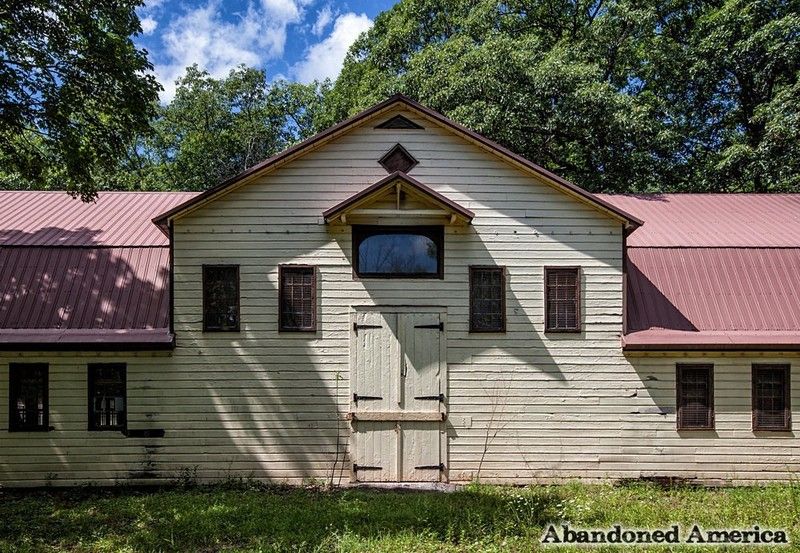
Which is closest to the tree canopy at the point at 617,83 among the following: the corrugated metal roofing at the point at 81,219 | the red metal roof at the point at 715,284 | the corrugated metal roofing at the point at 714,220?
the corrugated metal roofing at the point at 81,219

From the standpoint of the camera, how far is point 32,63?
1143 cm

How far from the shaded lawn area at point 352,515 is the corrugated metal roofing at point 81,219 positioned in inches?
208

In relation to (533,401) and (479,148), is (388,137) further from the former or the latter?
(533,401)

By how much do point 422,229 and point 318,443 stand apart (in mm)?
4699

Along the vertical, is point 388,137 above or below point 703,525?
above

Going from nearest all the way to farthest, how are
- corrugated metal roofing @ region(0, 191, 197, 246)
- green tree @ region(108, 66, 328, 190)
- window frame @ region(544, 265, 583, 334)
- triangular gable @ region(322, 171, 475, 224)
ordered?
1. triangular gable @ region(322, 171, 475, 224)
2. window frame @ region(544, 265, 583, 334)
3. corrugated metal roofing @ region(0, 191, 197, 246)
4. green tree @ region(108, 66, 328, 190)

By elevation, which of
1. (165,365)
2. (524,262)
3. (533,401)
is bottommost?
(533,401)

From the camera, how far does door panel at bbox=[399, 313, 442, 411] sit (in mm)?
11328

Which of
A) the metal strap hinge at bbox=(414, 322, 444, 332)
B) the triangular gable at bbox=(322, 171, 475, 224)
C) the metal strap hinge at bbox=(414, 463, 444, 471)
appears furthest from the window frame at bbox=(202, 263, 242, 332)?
the metal strap hinge at bbox=(414, 463, 444, 471)

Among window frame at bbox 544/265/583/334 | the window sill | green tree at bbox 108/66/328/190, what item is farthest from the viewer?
green tree at bbox 108/66/328/190

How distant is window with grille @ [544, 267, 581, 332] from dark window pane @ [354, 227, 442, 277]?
2274mm

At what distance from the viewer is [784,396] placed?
37.2ft

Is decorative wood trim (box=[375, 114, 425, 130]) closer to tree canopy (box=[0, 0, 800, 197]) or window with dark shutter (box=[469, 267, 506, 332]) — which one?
window with dark shutter (box=[469, 267, 506, 332])

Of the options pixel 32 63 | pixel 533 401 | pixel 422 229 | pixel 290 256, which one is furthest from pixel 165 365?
pixel 533 401
